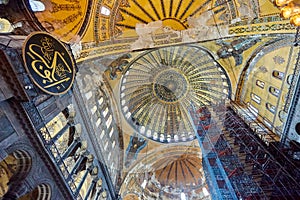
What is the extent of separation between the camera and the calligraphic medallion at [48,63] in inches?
247

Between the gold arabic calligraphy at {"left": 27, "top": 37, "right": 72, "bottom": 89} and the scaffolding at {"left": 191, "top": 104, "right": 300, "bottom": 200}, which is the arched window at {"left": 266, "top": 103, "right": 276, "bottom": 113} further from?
the gold arabic calligraphy at {"left": 27, "top": 37, "right": 72, "bottom": 89}

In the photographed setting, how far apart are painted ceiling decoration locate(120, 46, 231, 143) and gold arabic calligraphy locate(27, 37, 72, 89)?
639 centimetres

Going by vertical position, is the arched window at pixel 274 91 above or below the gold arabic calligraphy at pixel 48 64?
below

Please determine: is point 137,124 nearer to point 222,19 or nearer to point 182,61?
point 182,61

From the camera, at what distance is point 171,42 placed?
10.6m

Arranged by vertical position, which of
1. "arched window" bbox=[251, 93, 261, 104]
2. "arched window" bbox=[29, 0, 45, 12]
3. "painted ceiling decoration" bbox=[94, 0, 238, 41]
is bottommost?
"arched window" bbox=[251, 93, 261, 104]

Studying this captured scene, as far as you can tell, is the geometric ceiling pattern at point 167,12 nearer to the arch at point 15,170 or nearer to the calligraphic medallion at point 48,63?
the calligraphic medallion at point 48,63

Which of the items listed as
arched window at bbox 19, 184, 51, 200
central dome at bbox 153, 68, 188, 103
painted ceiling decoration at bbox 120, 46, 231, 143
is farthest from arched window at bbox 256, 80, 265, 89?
arched window at bbox 19, 184, 51, 200

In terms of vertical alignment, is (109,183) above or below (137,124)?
below

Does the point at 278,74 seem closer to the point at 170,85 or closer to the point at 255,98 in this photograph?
the point at 255,98

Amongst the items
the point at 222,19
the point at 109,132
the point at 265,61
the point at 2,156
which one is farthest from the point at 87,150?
the point at 265,61

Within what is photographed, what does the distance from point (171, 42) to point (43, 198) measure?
8.14m

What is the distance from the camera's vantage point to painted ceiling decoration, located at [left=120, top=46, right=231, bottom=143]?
14461mm

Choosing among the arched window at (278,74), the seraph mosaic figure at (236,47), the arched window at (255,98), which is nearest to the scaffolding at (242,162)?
the arched window at (255,98)
